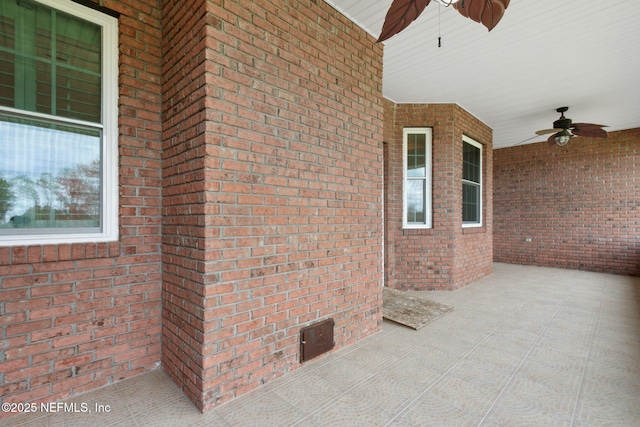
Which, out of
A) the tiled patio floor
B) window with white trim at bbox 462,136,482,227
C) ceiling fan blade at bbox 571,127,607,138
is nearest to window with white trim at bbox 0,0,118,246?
the tiled patio floor

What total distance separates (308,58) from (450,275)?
4.08 m

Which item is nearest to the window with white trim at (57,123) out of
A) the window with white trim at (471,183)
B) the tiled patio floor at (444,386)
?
the tiled patio floor at (444,386)

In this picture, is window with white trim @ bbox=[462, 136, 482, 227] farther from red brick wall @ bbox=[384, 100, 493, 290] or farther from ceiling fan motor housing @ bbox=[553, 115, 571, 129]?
ceiling fan motor housing @ bbox=[553, 115, 571, 129]

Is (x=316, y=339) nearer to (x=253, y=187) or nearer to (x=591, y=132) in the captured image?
(x=253, y=187)

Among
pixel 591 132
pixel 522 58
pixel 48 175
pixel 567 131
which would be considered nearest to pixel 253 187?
pixel 48 175

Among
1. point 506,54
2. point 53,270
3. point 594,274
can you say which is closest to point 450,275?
point 506,54

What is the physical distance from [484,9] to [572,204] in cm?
741

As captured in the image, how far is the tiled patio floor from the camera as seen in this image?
1.81 metres

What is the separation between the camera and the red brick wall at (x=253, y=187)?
6.16 ft

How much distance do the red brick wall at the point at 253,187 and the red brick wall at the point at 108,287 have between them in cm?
13

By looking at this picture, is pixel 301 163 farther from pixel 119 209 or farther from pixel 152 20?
pixel 152 20

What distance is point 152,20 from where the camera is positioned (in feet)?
7.48

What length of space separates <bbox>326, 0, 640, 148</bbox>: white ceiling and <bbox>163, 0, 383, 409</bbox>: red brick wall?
2.94 feet

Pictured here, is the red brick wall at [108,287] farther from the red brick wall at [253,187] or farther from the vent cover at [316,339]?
the vent cover at [316,339]
